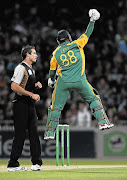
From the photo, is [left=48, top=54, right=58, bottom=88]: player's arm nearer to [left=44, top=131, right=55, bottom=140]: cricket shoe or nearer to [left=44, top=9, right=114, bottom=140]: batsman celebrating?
[left=44, top=9, right=114, bottom=140]: batsman celebrating

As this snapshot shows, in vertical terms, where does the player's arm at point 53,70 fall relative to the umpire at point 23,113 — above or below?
above

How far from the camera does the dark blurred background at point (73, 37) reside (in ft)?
57.6

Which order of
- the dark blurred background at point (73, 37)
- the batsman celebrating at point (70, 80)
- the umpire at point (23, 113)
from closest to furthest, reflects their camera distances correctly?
the umpire at point (23, 113)
the batsman celebrating at point (70, 80)
the dark blurred background at point (73, 37)

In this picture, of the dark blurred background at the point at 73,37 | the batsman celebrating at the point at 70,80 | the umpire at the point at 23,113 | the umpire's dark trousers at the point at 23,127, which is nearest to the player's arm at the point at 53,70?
the batsman celebrating at the point at 70,80

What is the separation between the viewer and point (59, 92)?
380 inches

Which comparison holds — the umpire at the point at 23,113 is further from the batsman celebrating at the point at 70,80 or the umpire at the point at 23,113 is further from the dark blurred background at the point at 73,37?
the dark blurred background at the point at 73,37

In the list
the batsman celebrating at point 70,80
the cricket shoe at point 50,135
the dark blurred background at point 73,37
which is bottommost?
the cricket shoe at point 50,135

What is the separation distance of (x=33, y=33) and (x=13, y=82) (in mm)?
11451

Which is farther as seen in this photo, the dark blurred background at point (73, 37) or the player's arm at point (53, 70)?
the dark blurred background at point (73, 37)

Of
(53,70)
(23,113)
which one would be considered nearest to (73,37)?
(53,70)

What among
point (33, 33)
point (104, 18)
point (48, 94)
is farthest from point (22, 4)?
point (48, 94)

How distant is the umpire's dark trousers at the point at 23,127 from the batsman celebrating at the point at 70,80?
2.11ft

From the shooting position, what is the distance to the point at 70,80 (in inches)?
374

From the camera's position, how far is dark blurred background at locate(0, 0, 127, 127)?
17.6 meters
